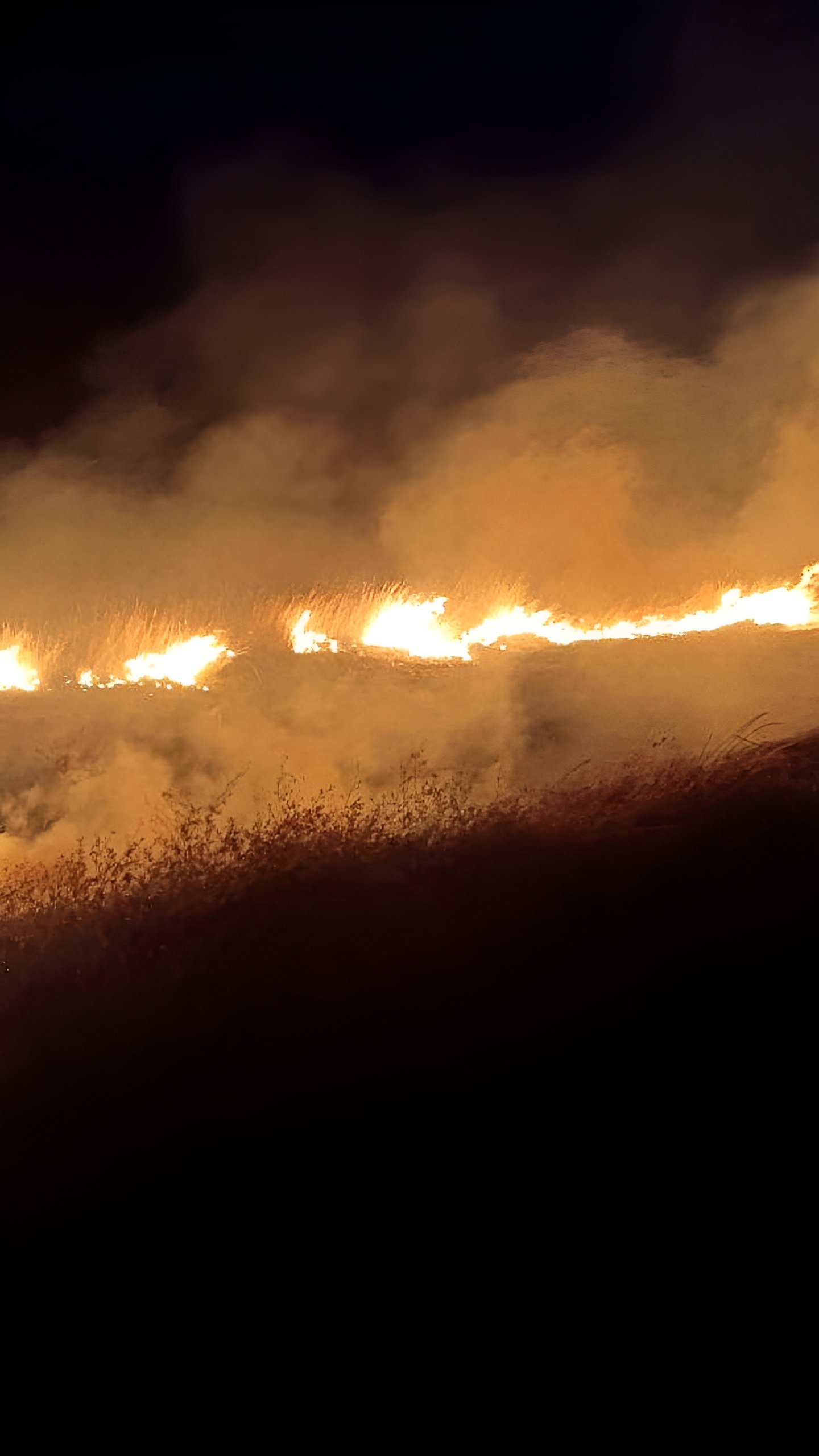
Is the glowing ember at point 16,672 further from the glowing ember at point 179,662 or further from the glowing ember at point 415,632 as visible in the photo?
the glowing ember at point 415,632

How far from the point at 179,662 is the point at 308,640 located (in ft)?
3.00

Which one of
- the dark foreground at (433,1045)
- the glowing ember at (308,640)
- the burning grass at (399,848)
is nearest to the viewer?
the dark foreground at (433,1045)

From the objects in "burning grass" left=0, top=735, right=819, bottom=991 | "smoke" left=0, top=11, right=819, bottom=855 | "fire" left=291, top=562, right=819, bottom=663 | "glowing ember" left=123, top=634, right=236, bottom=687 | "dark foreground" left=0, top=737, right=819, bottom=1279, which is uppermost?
"smoke" left=0, top=11, right=819, bottom=855

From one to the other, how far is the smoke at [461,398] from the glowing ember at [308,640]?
Answer: 0.17 metres

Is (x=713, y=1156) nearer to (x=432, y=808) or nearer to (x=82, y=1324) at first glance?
(x=432, y=808)

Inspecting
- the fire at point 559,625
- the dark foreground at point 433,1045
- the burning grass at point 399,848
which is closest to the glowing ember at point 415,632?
the fire at point 559,625

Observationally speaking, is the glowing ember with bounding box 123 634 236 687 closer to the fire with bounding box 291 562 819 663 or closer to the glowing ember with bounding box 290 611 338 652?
the glowing ember with bounding box 290 611 338 652

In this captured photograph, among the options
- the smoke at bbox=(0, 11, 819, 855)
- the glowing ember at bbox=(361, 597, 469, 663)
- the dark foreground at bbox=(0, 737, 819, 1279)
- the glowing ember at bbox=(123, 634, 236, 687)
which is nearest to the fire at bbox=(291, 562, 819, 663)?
the glowing ember at bbox=(361, 597, 469, 663)

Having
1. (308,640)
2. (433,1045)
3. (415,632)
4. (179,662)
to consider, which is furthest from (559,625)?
(433,1045)

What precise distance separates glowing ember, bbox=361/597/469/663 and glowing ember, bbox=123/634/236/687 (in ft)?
3.57

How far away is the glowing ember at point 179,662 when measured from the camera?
6.34 metres

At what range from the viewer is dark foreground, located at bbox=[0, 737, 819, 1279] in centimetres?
401

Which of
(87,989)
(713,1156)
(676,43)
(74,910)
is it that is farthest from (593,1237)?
(676,43)

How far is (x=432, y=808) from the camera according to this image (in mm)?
5293
